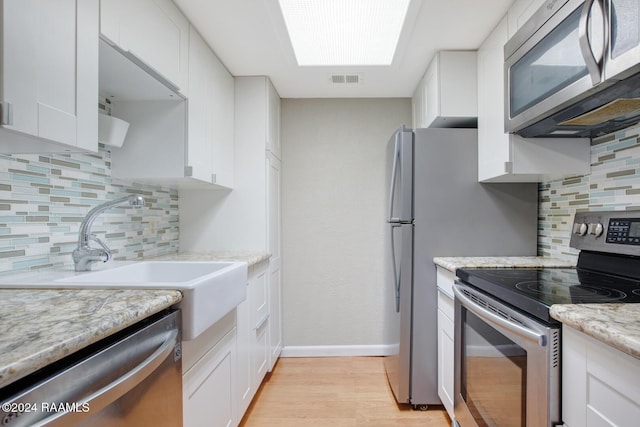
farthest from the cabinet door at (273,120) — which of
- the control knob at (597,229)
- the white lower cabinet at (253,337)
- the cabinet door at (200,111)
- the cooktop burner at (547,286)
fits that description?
the control knob at (597,229)

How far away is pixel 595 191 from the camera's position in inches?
59.2

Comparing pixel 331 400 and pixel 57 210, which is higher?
pixel 57 210

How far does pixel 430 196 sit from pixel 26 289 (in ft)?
6.00

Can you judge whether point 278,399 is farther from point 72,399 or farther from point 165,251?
point 72,399

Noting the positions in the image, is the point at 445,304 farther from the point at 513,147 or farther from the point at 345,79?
the point at 345,79

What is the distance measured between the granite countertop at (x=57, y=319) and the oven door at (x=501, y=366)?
1044 mm

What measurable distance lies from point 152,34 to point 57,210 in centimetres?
82

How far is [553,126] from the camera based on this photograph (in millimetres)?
1366

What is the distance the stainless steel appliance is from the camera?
896 mm

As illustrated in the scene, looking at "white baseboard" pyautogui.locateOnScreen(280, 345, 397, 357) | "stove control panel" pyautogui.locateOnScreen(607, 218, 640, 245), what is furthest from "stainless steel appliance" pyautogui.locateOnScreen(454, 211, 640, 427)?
"white baseboard" pyautogui.locateOnScreen(280, 345, 397, 357)

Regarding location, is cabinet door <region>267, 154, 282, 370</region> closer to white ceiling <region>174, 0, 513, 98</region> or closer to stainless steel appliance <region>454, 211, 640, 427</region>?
white ceiling <region>174, 0, 513, 98</region>

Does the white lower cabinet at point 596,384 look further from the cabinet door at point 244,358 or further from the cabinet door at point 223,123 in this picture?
the cabinet door at point 223,123

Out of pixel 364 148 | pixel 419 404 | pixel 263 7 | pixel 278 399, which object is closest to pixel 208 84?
pixel 263 7

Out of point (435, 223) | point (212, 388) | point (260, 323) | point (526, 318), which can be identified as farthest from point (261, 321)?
point (526, 318)
